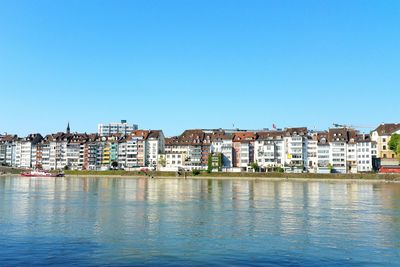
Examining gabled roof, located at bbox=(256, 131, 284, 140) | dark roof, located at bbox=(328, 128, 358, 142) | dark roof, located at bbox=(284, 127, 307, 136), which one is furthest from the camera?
gabled roof, located at bbox=(256, 131, 284, 140)

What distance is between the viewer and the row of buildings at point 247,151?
145625mm

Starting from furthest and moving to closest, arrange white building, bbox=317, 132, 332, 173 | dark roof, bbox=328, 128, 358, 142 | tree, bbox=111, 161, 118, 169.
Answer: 1. tree, bbox=111, 161, 118, 169
2. dark roof, bbox=328, 128, 358, 142
3. white building, bbox=317, 132, 332, 173

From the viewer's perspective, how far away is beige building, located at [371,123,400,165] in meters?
142

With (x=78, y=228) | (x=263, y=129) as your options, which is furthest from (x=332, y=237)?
(x=263, y=129)

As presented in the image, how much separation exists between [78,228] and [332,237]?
16442mm

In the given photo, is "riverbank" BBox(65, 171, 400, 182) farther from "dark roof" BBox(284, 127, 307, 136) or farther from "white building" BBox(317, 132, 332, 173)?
"dark roof" BBox(284, 127, 307, 136)

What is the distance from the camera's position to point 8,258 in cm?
2377

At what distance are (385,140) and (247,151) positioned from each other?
4203 centimetres

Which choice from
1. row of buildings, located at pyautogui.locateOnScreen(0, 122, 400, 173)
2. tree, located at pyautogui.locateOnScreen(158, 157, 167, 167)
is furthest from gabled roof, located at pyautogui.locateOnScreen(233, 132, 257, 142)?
tree, located at pyautogui.locateOnScreen(158, 157, 167, 167)

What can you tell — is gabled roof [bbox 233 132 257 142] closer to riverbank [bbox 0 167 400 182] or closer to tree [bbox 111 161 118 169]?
riverbank [bbox 0 167 400 182]

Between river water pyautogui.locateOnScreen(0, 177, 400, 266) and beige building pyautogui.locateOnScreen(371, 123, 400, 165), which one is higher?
beige building pyautogui.locateOnScreen(371, 123, 400, 165)

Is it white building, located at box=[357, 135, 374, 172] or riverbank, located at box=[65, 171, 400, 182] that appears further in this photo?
white building, located at box=[357, 135, 374, 172]

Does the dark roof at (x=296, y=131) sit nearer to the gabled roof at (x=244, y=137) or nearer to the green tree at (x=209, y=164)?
the gabled roof at (x=244, y=137)

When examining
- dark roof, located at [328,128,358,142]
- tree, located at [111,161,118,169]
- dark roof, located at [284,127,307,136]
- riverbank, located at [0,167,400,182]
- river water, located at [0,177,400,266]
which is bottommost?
river water, located at [0,177,400,266]
